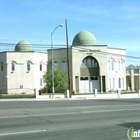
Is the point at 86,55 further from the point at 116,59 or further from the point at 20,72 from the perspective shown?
the point at 20,72

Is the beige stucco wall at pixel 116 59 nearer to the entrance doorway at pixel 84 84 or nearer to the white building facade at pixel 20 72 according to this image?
the entrance doorway at pixel 84 84

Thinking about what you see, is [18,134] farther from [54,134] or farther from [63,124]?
[63,124]

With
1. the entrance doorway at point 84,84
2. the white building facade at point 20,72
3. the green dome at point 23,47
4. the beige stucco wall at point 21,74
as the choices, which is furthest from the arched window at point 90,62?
the green dome at point 23,47

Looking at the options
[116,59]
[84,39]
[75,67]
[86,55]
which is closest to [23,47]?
[75,67]

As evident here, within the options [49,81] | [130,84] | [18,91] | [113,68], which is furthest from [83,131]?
[130,84]

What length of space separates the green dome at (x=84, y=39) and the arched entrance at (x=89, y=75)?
11.2ft

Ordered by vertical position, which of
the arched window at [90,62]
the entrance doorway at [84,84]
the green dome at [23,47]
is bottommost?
the entrance doorway at [84,84]

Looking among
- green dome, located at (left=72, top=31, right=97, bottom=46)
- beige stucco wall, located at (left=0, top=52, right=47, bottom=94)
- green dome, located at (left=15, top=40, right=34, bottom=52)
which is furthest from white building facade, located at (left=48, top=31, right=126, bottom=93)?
green dome, located at (left=15, top=40, right=34, bottom=52)

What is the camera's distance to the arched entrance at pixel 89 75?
172ft

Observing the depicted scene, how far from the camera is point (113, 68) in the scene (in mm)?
55094

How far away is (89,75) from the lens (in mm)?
52906

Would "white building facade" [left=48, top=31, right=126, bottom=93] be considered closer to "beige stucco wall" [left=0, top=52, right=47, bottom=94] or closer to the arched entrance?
the arched entrance

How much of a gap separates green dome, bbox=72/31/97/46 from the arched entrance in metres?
3.40

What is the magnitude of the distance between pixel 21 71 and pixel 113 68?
18.2m
